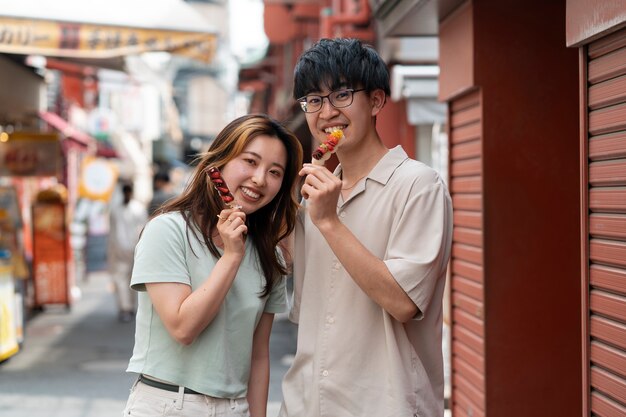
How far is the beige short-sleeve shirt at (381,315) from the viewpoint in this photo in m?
2.98

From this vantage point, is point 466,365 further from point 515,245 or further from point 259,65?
point 259,65

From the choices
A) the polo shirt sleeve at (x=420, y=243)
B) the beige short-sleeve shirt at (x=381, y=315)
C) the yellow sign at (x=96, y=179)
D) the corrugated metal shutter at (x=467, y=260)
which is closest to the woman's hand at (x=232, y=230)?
the beige short-sleeve shirt at (x=381, y=315)

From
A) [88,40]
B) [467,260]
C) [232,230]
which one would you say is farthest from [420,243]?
[88,40]

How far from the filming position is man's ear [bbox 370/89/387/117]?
3.18 metres

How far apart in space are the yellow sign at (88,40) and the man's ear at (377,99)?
670cm

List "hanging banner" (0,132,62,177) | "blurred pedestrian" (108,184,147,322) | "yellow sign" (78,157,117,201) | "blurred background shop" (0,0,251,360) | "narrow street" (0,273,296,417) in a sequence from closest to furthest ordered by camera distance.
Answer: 1. "narrow street" (0,273,296,417)
2. "blurred background shop" (0,0,251,360)
3. "hanging banner" (0,132,62,177)
4. "blurred pedestrian" (108,184,147,322)
5. "yellow sign" (78,157,117,201)

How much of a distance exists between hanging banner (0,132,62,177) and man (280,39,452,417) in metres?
11.3

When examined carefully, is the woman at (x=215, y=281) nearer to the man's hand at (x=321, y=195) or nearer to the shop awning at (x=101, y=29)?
the man's hand at (x=321, y=195)

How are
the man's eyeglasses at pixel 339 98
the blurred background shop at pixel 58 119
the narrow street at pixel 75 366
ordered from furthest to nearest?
the blurred background shop at pixel 58 119, the narrow street at pixel 75 366, the man's eyeglasses at pixel 339 98

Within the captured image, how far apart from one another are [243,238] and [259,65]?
33205mm

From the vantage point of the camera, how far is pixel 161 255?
317 centimetres

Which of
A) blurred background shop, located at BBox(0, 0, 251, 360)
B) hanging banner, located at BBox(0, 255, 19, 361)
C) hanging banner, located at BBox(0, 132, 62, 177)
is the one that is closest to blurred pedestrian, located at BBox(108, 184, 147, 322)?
blurred background shop, located at BBox(0, 0, 251, 360)

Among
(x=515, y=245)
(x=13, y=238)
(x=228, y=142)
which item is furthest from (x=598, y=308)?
(x=13, y=238)

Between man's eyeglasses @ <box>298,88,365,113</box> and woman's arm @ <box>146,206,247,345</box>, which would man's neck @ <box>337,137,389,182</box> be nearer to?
man's eyeglasses @ <box>298,88,365,113</box>
